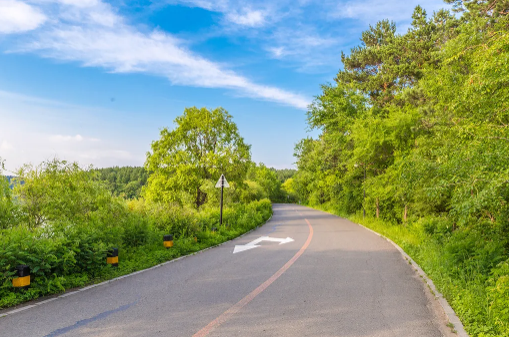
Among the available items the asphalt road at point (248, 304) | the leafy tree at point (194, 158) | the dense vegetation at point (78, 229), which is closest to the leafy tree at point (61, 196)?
the dense vegetation at point (78, 229)

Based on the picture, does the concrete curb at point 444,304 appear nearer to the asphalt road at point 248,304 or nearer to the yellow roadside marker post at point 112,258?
the asphalt road at point 248,304

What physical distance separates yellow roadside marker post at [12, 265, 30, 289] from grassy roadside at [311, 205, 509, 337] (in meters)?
7.30

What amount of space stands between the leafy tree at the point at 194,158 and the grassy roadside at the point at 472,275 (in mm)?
17376

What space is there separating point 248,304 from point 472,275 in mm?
5140

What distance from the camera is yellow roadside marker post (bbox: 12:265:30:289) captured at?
6.42 metres

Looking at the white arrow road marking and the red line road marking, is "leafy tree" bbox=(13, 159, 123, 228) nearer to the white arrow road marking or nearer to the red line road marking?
the white arrow road marking

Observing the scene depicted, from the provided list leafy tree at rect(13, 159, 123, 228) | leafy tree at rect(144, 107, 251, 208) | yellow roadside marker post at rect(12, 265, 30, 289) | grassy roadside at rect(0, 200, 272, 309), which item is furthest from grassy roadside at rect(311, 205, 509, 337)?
leafy tree at rect(144, 107, 251, 208)

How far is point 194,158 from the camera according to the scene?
3038 cm

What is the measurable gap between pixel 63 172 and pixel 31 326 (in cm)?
628

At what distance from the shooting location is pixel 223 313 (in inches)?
229

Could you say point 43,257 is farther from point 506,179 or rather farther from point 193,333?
point 506,179

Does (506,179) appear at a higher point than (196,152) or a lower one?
lower

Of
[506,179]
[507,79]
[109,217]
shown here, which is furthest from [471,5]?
[109,217]

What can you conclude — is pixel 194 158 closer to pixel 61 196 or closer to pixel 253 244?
pixel 253 244
